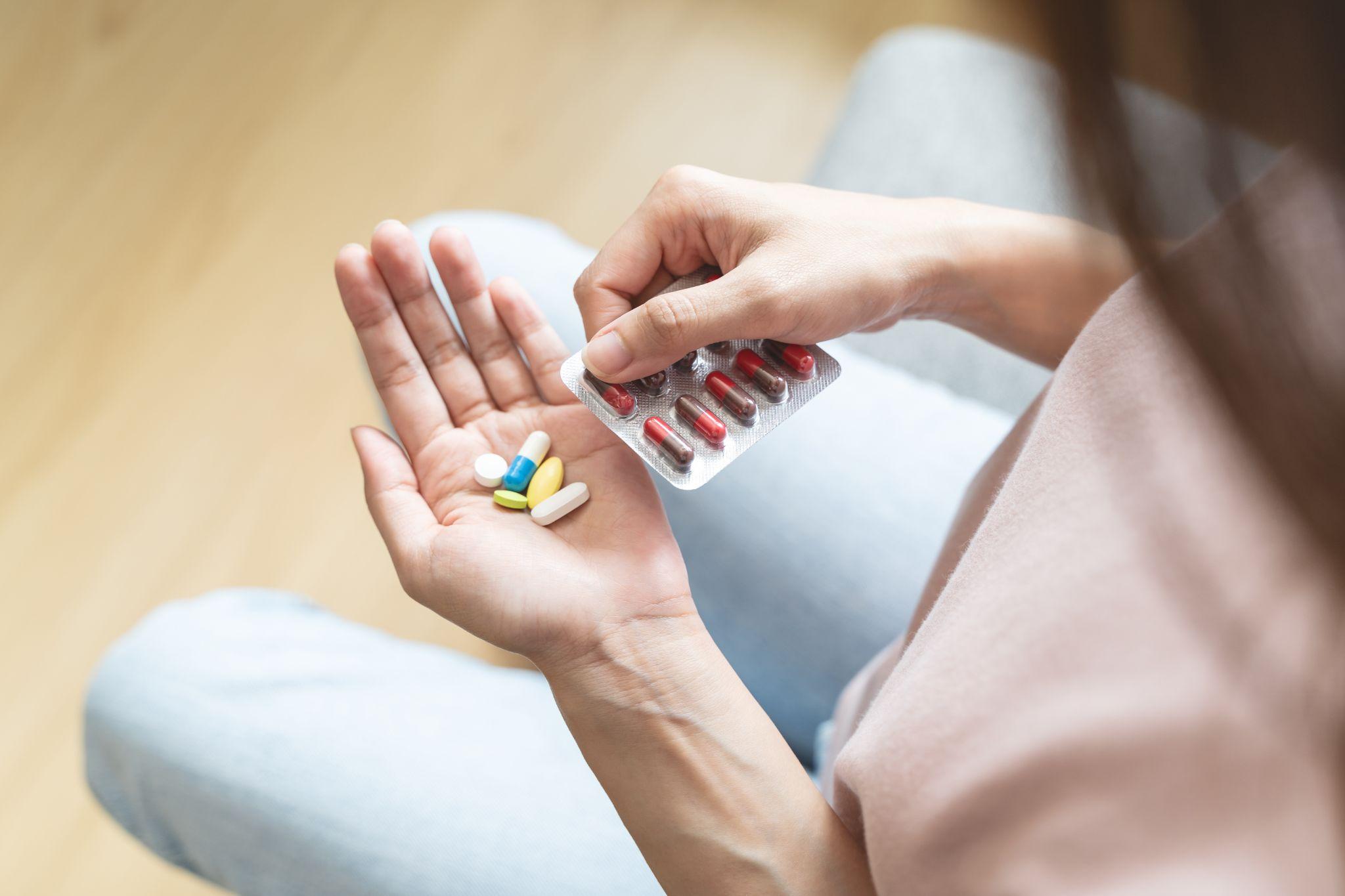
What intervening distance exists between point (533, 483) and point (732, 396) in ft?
0.73

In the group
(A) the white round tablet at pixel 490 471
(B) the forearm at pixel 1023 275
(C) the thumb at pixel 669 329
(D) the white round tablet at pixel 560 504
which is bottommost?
(D) the white round tablet at pixel 560 504

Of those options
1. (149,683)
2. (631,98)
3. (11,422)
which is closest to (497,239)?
(149,683)

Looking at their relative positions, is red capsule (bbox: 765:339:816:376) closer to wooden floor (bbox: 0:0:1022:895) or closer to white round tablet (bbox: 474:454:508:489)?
white round tablet (bbox: 474:454:508:489)

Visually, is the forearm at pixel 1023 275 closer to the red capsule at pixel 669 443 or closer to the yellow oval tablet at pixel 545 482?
the red capsule at pixel 669 443

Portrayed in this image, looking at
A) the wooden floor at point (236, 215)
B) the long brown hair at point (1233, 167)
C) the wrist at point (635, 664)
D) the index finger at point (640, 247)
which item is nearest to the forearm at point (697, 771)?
the wrist at point (635, 664)

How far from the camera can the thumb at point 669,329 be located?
2.68 feet

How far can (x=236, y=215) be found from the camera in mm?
1915

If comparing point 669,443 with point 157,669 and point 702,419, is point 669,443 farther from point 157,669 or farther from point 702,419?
point 157,669

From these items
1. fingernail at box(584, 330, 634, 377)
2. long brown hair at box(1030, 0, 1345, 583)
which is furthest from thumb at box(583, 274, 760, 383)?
long brown hair at box(1030, 0, 1345, 583)

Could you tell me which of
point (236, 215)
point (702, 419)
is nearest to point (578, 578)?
point (702, 419)

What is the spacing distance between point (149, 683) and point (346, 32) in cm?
165

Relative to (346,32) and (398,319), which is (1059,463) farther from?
(346,32)

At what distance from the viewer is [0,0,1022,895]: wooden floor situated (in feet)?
5.35

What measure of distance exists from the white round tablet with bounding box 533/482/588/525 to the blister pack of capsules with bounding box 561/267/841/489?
0.07 meters
